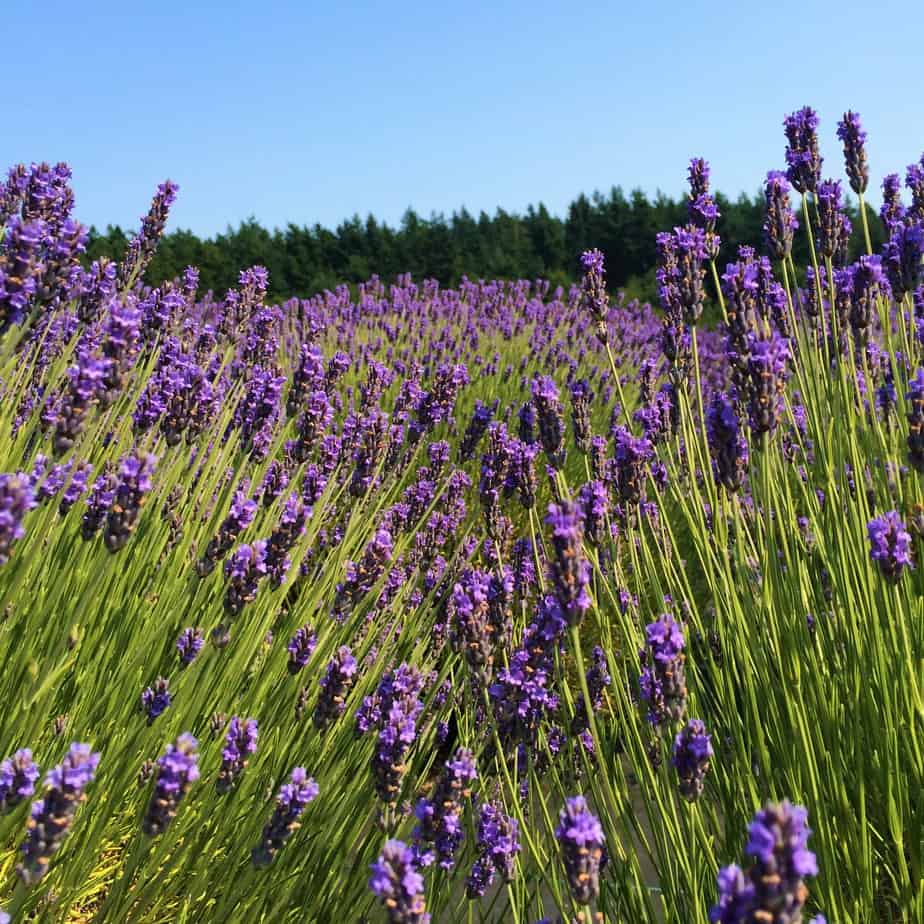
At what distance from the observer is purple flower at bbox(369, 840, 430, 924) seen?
107cm

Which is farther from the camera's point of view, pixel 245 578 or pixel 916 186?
pixel 916 186

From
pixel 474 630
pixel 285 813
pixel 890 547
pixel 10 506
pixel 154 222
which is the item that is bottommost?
pixel 285 813

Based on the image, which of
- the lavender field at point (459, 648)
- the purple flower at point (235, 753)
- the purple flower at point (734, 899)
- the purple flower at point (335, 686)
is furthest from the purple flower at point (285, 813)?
the purple flower at point (734, 899)

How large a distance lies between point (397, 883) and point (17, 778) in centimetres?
67

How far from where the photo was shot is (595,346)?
896 centimetres

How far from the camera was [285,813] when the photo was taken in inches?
61.0

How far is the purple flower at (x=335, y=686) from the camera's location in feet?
6.05

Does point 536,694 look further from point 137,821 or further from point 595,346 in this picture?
Result: point 595,346

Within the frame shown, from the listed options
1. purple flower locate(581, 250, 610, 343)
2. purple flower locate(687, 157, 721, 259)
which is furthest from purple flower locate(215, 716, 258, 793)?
purple flower locate(687, 157, 721, 259)

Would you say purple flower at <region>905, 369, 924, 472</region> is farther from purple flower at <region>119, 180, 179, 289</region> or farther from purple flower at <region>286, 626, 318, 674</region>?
purple flower at <region>119, 180, 179, 289</region>

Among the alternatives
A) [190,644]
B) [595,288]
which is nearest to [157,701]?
[190,644]

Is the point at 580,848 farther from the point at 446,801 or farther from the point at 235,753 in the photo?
the point at 235,753

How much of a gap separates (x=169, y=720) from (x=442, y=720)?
2.79ft

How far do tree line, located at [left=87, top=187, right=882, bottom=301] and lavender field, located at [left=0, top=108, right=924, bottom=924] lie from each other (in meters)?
13.2
